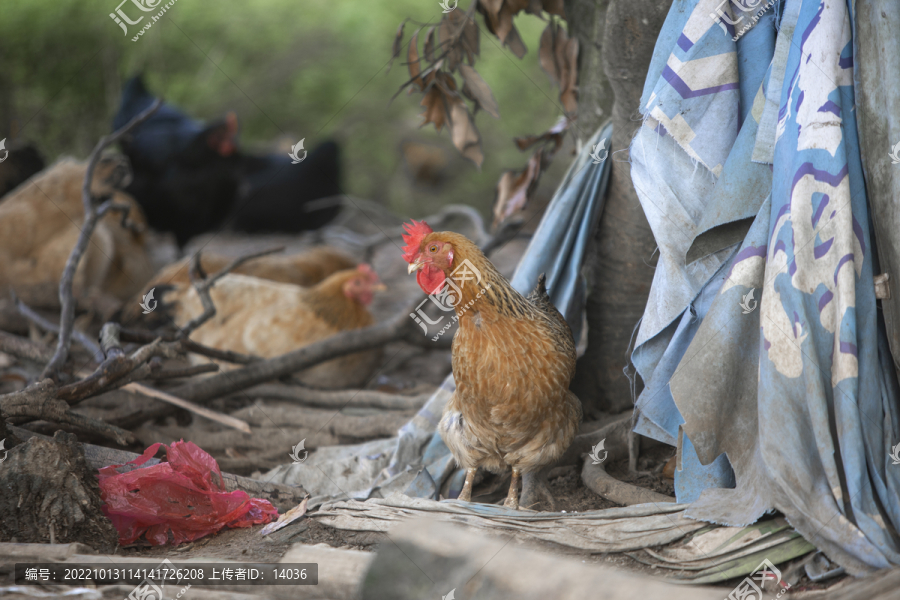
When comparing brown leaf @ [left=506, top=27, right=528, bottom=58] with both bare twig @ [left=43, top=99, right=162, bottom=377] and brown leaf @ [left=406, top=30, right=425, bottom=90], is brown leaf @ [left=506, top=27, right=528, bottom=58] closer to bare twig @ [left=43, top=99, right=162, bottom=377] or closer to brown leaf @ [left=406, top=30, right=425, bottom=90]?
brown leaf @ [left=406, top=30, right=425, bottom=90]

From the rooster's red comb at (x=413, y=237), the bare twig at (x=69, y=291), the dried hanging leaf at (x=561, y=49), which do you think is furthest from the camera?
the dried hanging leaf at (x=561, y=49)

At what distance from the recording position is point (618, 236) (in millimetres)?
2646

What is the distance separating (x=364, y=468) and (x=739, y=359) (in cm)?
157

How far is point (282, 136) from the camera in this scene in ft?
25.9

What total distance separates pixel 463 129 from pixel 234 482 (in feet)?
5.84

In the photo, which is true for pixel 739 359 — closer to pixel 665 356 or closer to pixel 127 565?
pixel 665 356

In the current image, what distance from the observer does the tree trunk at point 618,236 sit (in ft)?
7.52

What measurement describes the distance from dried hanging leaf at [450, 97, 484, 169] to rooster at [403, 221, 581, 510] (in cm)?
73

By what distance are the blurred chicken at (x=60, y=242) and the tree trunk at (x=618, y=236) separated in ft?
10.1

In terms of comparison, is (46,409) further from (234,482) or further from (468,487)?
(468,487)

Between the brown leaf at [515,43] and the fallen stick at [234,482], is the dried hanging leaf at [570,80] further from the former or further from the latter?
the fallen stick at [234,482]

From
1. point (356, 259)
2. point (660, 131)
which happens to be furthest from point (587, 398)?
point (356, 259)

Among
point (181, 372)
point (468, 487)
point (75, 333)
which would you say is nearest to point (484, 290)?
point (468, 487)

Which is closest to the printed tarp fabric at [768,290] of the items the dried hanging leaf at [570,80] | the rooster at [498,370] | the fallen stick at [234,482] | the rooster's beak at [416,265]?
the rooster at [498,370]
